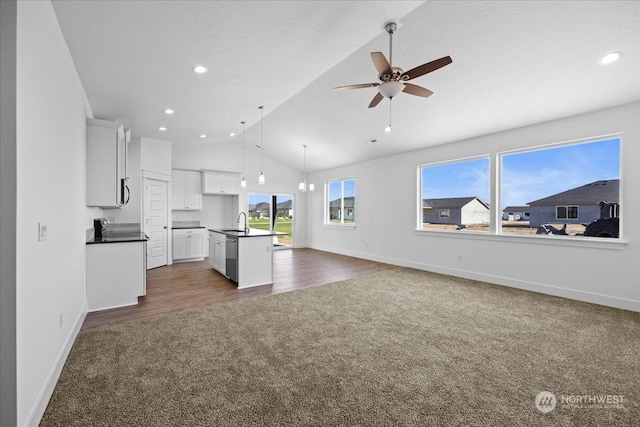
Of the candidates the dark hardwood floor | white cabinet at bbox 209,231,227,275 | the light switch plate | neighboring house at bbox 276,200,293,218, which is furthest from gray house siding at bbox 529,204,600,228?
neighboring house at bbox 276,200,293,218

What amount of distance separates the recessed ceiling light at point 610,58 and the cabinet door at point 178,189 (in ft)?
26.2

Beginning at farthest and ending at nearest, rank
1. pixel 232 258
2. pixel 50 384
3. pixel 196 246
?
pixel 196 246
pixel 232 258
pixel 50 384

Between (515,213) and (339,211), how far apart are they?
4790 mm

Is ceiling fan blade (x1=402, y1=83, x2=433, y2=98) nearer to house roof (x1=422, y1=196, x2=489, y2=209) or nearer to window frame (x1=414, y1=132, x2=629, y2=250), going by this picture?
window frame (x1=414, y1=132, x2=629, y2=250)

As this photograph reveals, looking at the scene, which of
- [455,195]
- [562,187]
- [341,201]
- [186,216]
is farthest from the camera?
[341,201]

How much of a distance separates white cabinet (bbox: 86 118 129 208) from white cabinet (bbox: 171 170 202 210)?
3.47 meters

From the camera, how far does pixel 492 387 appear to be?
6.70 ft

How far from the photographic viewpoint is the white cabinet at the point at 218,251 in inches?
213

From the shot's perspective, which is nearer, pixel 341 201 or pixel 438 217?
pixel 438 217

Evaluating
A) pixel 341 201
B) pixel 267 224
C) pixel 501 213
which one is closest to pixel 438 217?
pixel 501 213

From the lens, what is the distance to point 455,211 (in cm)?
575

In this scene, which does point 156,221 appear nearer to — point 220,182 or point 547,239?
point 220,182

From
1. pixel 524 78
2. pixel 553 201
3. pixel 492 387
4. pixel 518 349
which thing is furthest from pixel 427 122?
pixel 492 387

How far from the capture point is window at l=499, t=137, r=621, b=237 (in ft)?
12.9
